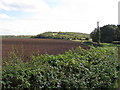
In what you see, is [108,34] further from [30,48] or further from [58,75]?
[58,75]

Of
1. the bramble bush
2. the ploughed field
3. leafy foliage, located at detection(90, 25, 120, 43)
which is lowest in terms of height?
the bramble bush

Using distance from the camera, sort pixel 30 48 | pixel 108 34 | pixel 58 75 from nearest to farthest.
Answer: pixel 58 75, pixel 30 48, pixel 108 34

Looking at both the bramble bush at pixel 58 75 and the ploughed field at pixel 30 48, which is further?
the ploughed field at pixel 30 48

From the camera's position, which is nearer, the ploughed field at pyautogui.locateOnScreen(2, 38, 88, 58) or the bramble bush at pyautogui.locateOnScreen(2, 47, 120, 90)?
the bramble bush at pyautogui.locateOnScreen(2, 47, 120, 90)

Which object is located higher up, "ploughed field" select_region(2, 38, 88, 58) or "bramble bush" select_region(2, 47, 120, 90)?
"ploughed field" select_region(2, 38, 88, 58)

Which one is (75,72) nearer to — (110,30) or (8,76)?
(8,76)

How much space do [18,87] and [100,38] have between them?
67.9 ft

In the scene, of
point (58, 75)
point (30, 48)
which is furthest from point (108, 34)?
point (58, 75)

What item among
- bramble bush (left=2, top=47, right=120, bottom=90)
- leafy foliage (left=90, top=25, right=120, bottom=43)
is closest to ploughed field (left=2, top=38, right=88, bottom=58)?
bramble bush (left=2, top=47, right=120, bottom=90)

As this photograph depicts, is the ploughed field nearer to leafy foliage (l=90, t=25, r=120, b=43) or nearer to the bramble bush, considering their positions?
the bramble bush

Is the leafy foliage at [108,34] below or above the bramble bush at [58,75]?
above

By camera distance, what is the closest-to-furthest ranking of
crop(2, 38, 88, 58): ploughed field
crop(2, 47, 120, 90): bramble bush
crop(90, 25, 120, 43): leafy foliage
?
crop(2, 47, 120, 90): bramble bush → crop(2, 38, 88, 58): ploughed field → crop(90, 25, 120, 43): leafy foliage

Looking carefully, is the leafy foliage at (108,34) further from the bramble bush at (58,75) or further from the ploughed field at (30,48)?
the bramble bush at (58,75)

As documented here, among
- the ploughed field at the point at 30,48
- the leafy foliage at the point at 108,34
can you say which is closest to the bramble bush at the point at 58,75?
the ploughed field at the point at 30,48
